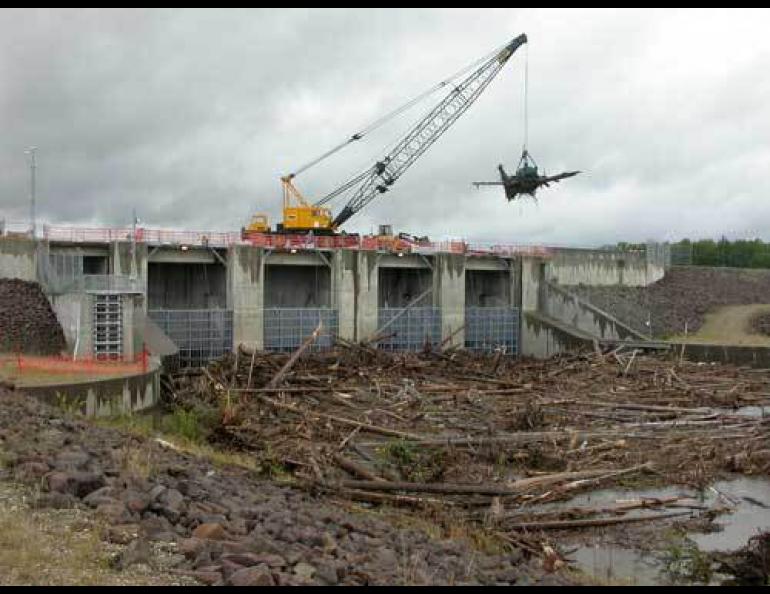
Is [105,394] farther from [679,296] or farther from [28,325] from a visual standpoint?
[679,296]

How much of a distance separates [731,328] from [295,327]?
2473 centimetres

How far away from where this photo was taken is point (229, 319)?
34.1 m

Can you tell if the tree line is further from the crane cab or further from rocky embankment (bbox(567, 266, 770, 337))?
the crane cab

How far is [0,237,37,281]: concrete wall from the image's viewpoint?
99.7ft

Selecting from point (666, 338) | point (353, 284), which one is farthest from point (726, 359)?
point (353, 284)

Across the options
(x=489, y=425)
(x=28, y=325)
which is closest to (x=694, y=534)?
(x=489, y=425)

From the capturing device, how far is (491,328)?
4172cm

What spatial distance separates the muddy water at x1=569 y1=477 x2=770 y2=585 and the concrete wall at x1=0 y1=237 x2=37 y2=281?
939 inches

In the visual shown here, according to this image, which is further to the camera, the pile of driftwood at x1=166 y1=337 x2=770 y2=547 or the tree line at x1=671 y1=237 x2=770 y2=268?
the tree line at x1=671 y1=237 x2=770 y2=268

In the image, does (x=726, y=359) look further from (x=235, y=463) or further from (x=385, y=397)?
(x=235, y=463)

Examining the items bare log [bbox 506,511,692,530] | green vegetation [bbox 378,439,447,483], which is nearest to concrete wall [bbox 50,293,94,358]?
green vegetation [bbox 378,439,447,483]
